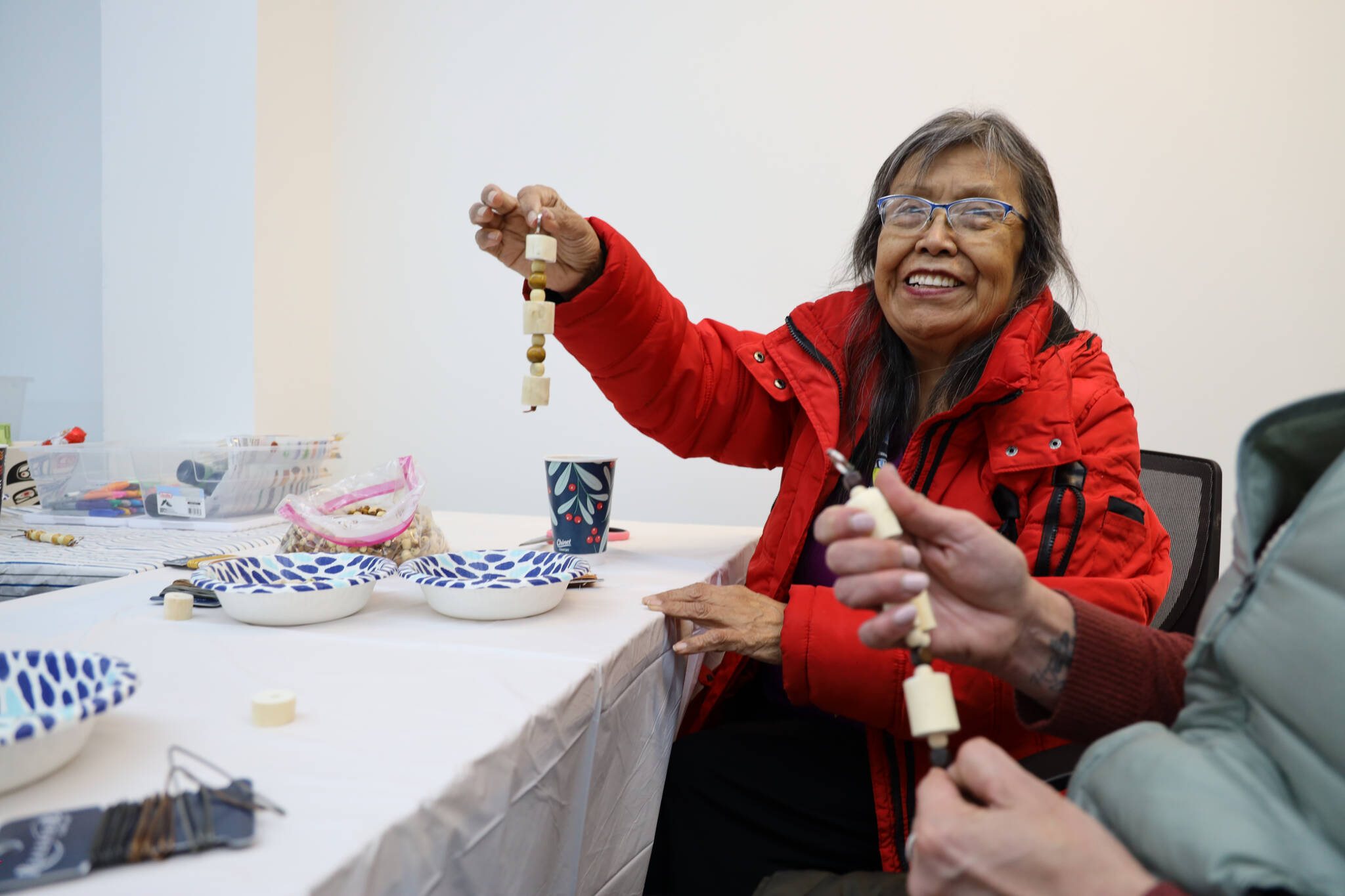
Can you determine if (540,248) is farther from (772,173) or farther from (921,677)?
(772,173)

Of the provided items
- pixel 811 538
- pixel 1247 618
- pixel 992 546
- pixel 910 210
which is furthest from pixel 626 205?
pixel 1247 618

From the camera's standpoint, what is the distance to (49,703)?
20.4 inches

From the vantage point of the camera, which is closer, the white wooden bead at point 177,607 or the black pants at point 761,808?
the white wooden bead at point 177,607

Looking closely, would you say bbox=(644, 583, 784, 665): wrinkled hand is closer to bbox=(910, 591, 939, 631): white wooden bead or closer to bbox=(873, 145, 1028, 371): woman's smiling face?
bbox=(910, 591, 939, 631): white wooden bead

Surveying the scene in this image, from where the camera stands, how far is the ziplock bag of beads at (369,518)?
40.6 inches

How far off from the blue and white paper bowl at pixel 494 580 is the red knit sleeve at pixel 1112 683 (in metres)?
0.49

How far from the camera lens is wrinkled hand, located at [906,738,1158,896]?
47cm

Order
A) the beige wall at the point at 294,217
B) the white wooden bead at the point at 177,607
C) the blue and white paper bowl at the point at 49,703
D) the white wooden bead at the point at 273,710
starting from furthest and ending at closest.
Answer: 1. the beige wall at the point at 294,217
2. the white wooden bead at the point at 177,607
3. the white wooden bead at the point at 273,710
4. the blue and white paper bowl at the point at 49,703

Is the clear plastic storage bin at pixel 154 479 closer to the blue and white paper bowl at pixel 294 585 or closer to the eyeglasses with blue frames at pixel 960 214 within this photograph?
the blue and white paper bowl at pixel 294 585

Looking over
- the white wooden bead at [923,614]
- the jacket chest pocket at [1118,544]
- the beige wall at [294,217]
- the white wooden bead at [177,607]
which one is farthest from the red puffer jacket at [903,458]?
the beige wall at [294,217]

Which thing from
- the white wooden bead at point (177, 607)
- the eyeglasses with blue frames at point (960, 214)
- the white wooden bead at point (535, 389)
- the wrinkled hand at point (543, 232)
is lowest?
the white wooden bead at point (177, 607)

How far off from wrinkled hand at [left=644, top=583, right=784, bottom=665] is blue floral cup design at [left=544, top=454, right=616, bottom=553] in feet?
0.83

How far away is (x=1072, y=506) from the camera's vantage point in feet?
3.32

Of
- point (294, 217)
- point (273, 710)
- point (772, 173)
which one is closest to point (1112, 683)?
point (273, 710)
